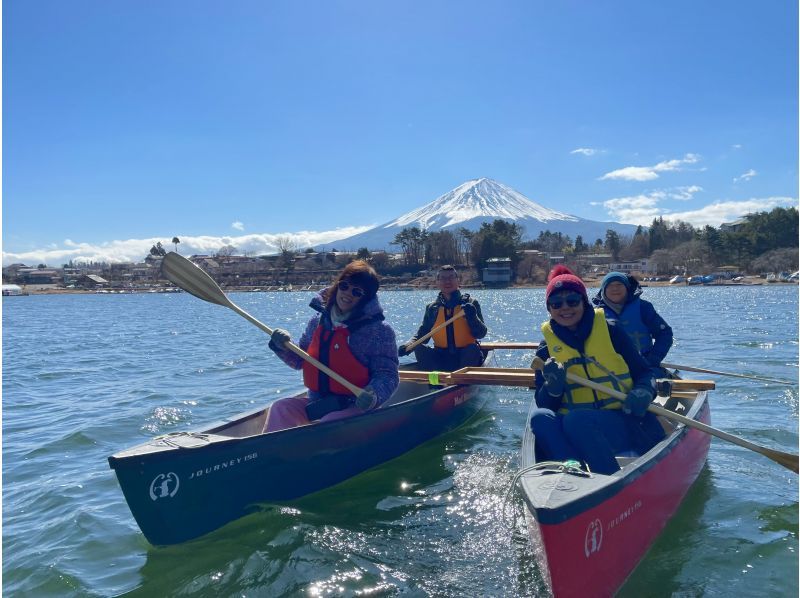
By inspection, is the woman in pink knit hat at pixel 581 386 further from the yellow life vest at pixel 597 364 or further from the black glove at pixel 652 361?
the black glove at pixel 652 361

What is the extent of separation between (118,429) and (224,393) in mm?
2560

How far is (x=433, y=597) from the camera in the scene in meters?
3.44

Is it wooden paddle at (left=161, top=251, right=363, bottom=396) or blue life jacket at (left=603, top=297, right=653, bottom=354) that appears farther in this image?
blue life jacket at (left=603, top=297, right=653, bottom=354)

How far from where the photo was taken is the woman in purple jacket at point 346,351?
4.76m

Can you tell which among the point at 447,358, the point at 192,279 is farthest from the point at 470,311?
the point at 192,279

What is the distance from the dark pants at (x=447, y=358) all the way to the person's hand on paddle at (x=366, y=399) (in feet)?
10.1

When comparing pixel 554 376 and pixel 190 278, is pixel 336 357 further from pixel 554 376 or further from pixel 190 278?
pixel 554 376

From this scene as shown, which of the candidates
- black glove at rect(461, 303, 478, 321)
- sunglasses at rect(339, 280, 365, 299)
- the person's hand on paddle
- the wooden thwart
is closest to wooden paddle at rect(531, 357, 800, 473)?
the person's hand on paddle

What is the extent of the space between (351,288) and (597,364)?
1.95m

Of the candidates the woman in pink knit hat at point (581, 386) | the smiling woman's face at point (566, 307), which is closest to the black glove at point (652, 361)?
the woman in pink knit hat at point (581, 386)

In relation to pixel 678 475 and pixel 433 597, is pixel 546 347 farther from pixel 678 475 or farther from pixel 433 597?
pixel 433 597

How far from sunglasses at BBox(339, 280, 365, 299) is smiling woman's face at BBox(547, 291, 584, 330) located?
154 centimetres

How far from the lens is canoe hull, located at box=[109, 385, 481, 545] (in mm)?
3693

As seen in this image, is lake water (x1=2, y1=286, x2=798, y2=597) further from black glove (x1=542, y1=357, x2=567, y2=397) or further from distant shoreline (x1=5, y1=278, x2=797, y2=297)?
distant shoreline (x1=5, y1=278, x2=797, y2=297)
